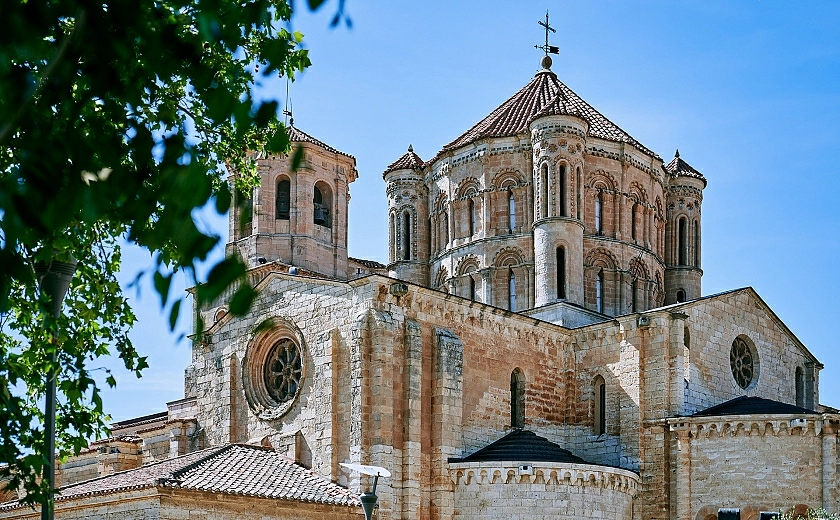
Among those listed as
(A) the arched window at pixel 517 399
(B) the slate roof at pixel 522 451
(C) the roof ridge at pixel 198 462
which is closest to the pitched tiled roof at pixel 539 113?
(A) the arched window at pixel 517 399

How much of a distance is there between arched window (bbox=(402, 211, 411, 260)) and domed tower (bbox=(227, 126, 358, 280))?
10.5ft

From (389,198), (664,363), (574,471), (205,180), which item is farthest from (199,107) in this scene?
(389,198)

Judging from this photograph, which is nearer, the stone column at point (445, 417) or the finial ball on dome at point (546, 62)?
the stone column at point (445, 417)

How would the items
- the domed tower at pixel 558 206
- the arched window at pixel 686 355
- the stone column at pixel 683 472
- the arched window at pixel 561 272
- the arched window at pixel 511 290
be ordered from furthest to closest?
the arched window at pixel 511 290 < the arched window at pixel 561 272 < the domed tower at pixel 558 206 < the arched window at pixel 686 355 < the stone column at pixel 683 472

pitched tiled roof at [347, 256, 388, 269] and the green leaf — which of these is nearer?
the green leaf

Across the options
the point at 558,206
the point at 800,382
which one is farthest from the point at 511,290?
the point at 800,382

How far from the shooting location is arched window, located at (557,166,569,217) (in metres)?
32.6

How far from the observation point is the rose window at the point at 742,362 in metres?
31.5

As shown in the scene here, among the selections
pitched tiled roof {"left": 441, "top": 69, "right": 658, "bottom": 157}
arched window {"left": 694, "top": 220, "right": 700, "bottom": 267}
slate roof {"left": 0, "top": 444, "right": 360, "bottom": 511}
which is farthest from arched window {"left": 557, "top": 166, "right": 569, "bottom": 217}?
slate roof {"left": 0, "top": 444, "right": 360, "bottom": 511}

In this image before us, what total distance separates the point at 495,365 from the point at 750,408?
6459 millimetres

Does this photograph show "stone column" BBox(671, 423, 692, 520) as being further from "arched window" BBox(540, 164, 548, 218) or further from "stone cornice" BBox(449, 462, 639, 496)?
"arched window" BBox(540, 164, 548, 218)

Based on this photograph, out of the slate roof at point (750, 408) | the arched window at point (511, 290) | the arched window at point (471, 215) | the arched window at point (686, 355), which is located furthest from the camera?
the arched window at point (471, 215)

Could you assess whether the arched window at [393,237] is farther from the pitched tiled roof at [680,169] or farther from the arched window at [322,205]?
the pitched tiled roof at [680,169]

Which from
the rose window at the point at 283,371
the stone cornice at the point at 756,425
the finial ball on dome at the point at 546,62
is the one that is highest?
the finial ball on dome at the point at 546,62
